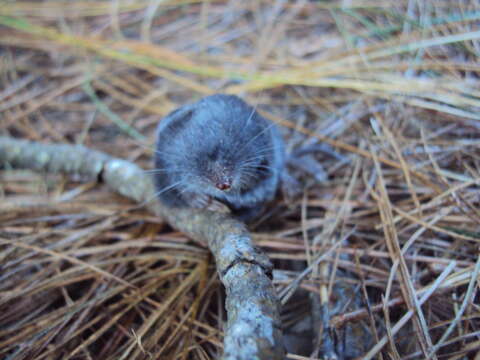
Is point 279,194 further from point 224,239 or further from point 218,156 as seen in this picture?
point 224,239

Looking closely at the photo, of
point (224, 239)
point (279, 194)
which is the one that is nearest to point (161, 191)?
point (224, 239)

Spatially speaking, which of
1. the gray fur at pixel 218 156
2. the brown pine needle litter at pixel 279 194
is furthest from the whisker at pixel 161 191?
the brown pine needle litter at pixel 279 194

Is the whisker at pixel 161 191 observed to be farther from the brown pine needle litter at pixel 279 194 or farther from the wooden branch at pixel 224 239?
the brown pine needle litter at pixel 279 194

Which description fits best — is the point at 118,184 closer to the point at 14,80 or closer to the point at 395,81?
the point at 14,80

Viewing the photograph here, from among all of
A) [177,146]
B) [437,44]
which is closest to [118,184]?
[177,146]

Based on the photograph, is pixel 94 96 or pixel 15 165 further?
pixel 94 96

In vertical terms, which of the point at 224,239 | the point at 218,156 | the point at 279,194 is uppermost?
the point at 218,156

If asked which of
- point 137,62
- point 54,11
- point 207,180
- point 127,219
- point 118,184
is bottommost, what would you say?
point 127,219
